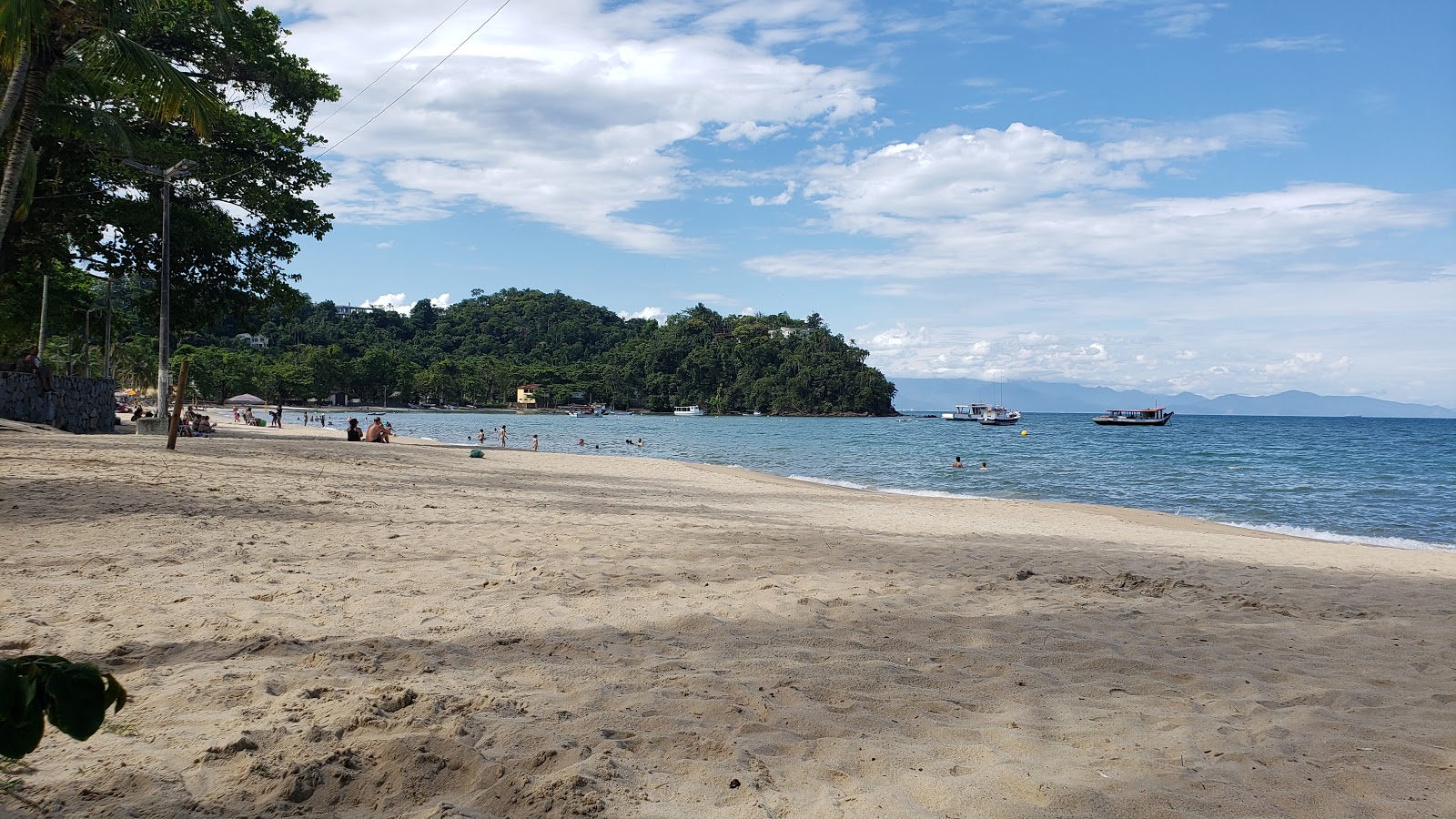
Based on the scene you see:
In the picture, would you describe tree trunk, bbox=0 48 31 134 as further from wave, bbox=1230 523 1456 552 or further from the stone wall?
wave, bbox=1230 523 1456 552

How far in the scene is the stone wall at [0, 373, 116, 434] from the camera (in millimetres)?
18828

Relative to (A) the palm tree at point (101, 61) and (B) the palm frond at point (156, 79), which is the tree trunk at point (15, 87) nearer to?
(A) the palm tree at point (101, 61)

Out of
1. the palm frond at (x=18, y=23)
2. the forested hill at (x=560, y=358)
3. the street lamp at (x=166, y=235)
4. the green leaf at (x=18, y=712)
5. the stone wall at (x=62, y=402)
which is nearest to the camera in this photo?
the green leaf at (x=18, y=712)

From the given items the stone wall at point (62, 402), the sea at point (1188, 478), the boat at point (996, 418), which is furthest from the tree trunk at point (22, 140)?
the boat at point (996, 418)

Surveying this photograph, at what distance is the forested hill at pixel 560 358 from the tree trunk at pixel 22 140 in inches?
4149

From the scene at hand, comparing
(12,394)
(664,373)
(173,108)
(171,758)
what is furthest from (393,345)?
(171,758)

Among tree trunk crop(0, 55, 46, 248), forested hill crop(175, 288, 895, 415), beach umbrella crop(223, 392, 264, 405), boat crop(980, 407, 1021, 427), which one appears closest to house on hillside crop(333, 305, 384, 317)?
forested hill crop(175, 288, 895, 415)

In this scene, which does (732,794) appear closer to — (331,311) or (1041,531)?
(1041,531)

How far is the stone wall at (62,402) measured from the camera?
18.8 metres

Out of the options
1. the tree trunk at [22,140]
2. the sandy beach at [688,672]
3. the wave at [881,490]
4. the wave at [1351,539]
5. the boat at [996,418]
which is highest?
the tree trunk at [22,140]

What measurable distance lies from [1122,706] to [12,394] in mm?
22814

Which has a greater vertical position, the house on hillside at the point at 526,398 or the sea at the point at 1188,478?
the house on hillside at the point at 526,398

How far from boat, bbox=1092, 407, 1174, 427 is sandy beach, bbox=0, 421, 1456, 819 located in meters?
85.0

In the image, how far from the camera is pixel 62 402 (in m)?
20.3
